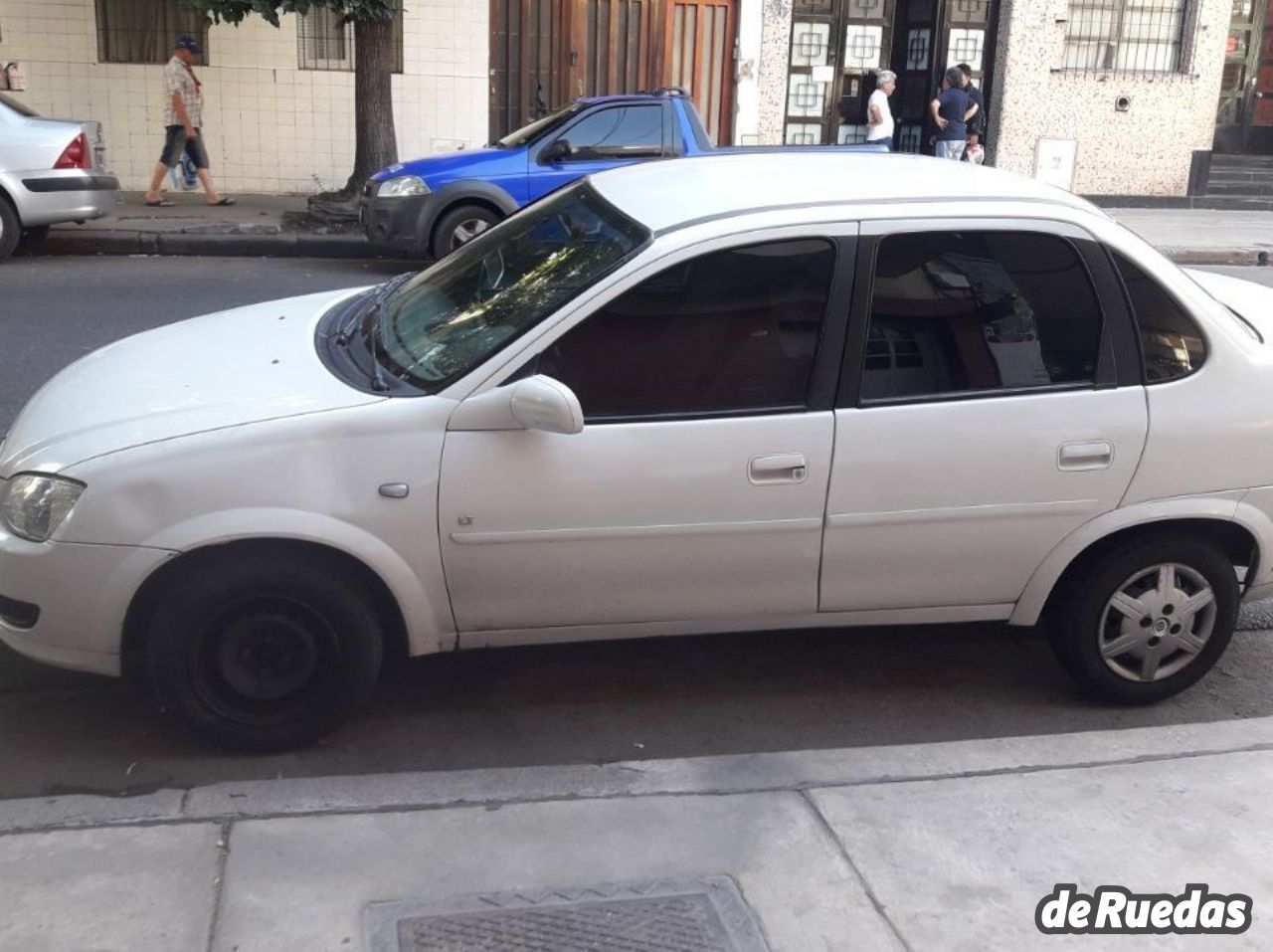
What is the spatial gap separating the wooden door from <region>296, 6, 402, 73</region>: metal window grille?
11.7ft

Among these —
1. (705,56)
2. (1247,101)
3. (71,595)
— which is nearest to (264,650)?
(71,595)

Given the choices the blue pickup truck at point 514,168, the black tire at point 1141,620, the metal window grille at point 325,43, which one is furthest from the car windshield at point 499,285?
the metal window grille at point 325,43

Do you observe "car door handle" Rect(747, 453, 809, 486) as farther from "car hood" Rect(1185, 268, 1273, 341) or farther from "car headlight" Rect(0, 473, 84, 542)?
"car headlight" Rect(0, 473, 84, 542)

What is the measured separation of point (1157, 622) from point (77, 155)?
10461mm

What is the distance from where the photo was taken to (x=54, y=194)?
11719 mm

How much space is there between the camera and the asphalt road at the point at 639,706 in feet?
13.3

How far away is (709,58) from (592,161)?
21.6 ft

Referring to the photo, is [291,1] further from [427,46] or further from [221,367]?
[221,367]

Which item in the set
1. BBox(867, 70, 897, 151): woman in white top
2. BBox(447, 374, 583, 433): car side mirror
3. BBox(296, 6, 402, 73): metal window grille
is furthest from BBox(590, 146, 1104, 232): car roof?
BBox(296, 6, 402, 73): metal window grille

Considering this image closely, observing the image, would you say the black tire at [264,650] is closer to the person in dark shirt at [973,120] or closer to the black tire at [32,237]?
the black tire at [32,237]

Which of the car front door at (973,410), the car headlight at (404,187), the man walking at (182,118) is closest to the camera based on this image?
the car front door at (973,410)

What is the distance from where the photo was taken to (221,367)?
418cm

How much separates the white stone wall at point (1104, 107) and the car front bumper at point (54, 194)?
12.0m

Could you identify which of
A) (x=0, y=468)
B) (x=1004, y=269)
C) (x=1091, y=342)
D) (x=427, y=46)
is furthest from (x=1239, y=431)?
(x=427, y=46)
